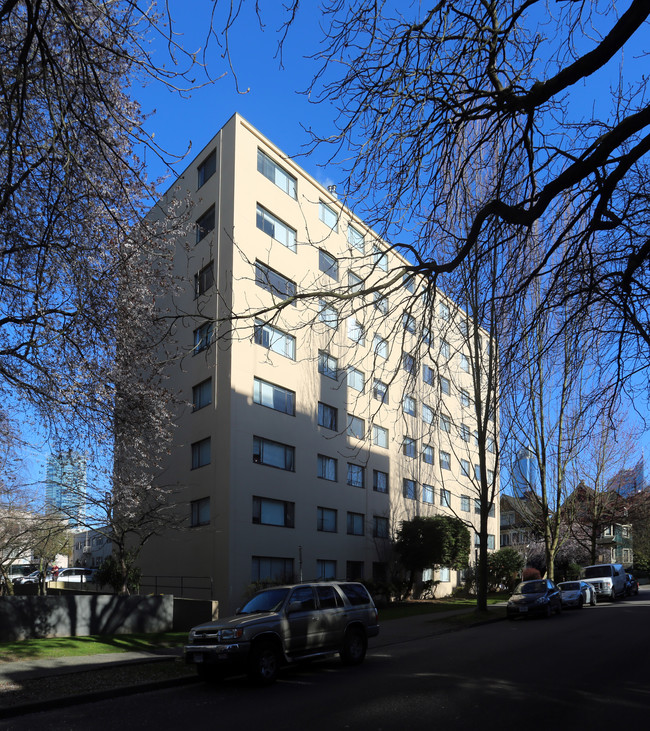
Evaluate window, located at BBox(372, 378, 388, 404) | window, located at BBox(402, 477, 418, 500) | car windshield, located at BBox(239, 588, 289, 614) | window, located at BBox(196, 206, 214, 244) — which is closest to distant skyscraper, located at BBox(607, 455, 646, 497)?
window, located at BBox(402, 477, 418, 500)

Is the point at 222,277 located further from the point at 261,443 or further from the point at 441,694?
the point at 441,694

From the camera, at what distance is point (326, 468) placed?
31.4 meters

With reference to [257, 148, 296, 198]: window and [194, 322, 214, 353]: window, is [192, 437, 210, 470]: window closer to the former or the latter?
[257, 148, 296, 198]: window

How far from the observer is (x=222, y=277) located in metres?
26.2

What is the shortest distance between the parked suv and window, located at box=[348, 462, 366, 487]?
18.5 meters

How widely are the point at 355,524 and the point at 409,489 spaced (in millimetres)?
7682

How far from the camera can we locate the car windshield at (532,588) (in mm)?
24345


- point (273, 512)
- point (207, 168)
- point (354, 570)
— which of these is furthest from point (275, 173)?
point (354, 570)

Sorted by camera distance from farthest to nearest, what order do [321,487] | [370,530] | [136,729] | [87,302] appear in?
[370,530] → [321,487] → [87,302] → [136,729]

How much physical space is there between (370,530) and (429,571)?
312 inches

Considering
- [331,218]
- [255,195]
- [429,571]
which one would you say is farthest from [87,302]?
[429,571]

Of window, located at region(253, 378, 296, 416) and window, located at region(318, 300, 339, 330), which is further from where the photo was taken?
window, located at region(253, 378, 296, 416)

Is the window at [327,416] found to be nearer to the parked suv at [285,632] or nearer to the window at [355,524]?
the window at [355,524]

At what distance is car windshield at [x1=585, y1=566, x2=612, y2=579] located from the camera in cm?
3553
